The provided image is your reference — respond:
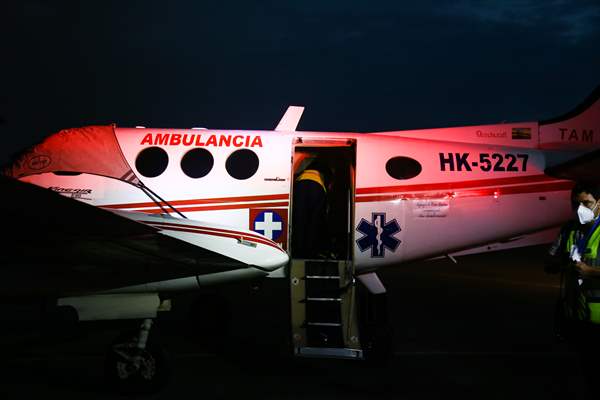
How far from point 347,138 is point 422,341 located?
322 centimetres

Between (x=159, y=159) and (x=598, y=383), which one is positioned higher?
(x=159, y=159)

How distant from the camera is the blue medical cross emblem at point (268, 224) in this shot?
8.24 m

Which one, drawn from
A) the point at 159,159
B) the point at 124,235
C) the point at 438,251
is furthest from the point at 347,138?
the point at 124,235

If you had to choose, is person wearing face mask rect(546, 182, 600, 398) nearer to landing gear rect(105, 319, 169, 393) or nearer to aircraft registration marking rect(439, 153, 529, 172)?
aircraft registration marking rect(439, 153, 529, 172)

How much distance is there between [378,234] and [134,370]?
387 cm

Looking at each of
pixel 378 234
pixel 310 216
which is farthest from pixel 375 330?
pixel 310 216

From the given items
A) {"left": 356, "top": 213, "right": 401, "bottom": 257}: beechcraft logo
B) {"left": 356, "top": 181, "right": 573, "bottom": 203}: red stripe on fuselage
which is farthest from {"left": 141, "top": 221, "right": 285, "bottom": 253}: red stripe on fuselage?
{"left": 356, "top": 181, "right": 573, "bottom": 203}: red stripe on fuselage

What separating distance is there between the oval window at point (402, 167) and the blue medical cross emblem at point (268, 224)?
178 cm

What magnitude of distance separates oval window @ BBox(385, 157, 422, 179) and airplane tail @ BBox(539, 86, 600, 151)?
7.23 feet

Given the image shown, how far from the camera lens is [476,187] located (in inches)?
337

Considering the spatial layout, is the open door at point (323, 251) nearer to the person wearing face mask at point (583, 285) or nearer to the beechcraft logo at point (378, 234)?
the beechcraft logo at point (378, 234)

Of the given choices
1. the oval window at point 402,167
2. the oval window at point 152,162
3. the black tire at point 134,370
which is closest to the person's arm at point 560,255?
the oval window at point 402,167

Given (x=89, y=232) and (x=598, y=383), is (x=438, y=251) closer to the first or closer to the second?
(x=598, y=383)

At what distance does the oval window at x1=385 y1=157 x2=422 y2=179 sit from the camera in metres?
8.51
